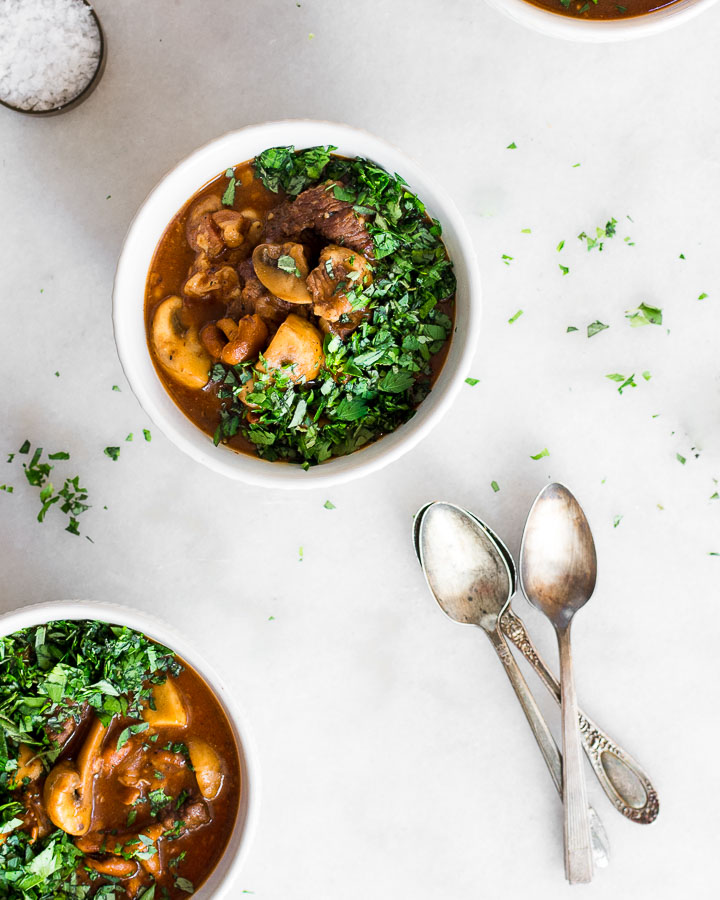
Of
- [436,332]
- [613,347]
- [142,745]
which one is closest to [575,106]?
[613,347]

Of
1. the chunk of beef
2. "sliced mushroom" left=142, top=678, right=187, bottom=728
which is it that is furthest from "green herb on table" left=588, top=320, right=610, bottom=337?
"sliced mushroom" left=142, top=678, right=187, bottom=728

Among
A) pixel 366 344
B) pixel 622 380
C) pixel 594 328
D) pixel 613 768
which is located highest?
pixel 366 344

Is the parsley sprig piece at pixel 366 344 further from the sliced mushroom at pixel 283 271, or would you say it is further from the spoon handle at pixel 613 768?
the spoon handle at pixel 613 768

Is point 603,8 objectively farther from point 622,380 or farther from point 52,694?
point 52,694

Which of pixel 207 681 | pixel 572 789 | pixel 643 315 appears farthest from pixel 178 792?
pixel 643 315

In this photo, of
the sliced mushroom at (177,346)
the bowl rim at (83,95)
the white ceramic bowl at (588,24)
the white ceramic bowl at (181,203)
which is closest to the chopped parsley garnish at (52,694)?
the white ceramic bowl at (181,203)

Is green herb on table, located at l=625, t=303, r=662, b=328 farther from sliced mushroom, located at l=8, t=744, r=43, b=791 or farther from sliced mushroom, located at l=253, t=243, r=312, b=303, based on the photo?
sliced mushroom, located at l=8, t=744, r=43, b=791
